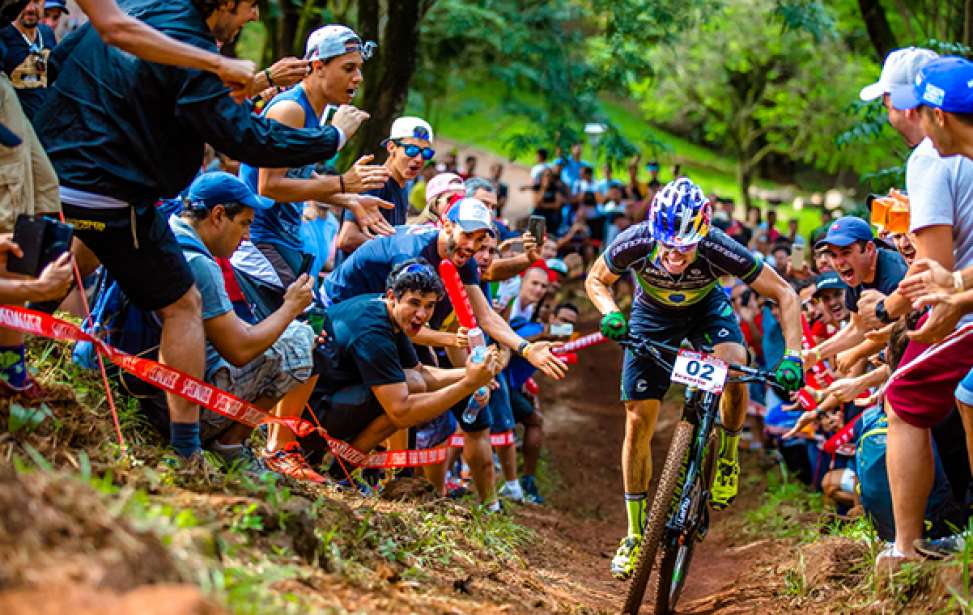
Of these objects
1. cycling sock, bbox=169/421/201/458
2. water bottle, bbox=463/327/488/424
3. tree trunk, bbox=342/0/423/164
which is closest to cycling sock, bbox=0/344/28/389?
cycling sock, bbox=169/421/201/458

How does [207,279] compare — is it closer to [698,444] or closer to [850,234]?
[698,444]

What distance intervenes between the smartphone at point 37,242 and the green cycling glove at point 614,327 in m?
3.35

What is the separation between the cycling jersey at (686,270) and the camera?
7773 millimetres

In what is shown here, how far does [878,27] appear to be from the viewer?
14.9 m

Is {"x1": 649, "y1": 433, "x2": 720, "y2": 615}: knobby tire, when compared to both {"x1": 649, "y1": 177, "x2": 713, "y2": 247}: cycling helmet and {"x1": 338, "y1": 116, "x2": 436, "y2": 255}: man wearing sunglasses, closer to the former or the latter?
{"x1": 649, "y1": 177, "x2": 713, "y2": 247}: cycling helmet

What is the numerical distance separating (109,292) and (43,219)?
1.52m

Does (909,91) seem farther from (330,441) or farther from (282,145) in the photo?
(330,441)

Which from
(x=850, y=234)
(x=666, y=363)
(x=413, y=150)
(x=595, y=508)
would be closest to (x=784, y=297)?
(x=850, y=234)

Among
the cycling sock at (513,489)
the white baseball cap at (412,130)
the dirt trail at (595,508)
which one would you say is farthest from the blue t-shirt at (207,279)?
the cycling sock at (513,489)

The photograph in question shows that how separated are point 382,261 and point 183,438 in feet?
8.60

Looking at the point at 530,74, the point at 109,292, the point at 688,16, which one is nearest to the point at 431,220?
the point at 109,292

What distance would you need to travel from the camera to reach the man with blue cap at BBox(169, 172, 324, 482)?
6.18 meters

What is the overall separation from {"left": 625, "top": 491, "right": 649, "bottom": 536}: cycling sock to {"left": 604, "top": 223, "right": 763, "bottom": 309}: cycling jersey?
137 centimetres

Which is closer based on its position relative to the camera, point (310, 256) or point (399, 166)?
point (310, 256)
